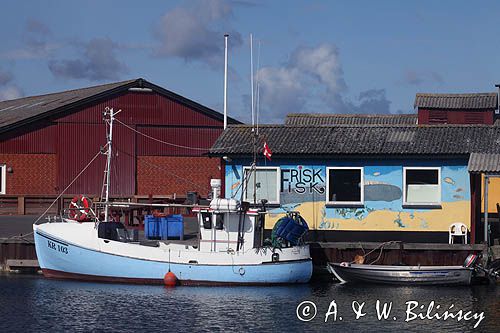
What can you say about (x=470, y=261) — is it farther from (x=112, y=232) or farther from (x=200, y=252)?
(x=112, y=232)

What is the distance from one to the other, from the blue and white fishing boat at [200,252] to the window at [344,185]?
2707 mm

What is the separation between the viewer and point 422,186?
33406 mm

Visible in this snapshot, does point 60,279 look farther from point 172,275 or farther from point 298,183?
point 298,183

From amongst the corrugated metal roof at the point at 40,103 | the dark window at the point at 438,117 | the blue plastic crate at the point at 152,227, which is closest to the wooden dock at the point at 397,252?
the blue plastic crate at the point at 152,227

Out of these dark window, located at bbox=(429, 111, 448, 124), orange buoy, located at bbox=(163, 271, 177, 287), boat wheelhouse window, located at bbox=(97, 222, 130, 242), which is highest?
dark window, located at bbox=(429, 111, 448, 124)

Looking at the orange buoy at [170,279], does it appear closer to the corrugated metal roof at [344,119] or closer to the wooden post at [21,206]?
the wooden post at [21,206]

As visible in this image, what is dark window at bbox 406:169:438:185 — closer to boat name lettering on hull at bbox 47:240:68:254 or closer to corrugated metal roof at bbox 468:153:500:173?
corrugated metal roof at bbox 468:153:500:173

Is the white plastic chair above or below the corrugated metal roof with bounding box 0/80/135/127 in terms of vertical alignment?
below

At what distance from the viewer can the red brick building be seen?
49875 mm

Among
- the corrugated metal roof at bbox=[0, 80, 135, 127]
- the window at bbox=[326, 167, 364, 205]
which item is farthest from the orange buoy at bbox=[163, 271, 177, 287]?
the corrugated metal roof at bbox=[0, 80, 135, 127]

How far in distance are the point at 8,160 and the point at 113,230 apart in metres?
20.2

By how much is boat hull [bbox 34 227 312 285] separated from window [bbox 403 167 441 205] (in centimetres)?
486

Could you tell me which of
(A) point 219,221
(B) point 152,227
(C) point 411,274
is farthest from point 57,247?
(C) point 411,274

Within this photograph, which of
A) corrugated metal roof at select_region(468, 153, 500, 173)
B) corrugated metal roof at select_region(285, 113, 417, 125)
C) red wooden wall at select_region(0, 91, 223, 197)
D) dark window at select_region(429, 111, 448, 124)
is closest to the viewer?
corrugated metal roof at select_region(468, 153, 500, 173)
